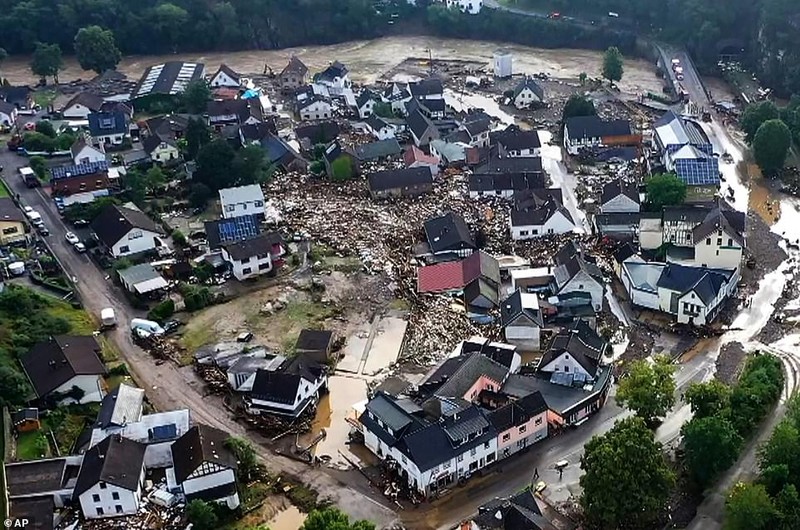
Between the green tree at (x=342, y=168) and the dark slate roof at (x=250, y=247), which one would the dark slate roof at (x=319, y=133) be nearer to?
the green tree at (x=342, y=168)

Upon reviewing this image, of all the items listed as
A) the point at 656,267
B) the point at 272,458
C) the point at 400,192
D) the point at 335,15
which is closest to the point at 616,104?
the point at 400,192

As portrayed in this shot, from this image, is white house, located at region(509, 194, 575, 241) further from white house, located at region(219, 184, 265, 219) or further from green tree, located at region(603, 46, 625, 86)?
green tree, located at region(603, 46, 625, 86)

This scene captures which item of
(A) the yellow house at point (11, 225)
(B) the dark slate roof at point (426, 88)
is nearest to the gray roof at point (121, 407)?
(A) the yellow house at point (11, 225)

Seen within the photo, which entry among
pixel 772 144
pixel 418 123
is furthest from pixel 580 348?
pixel 418 123

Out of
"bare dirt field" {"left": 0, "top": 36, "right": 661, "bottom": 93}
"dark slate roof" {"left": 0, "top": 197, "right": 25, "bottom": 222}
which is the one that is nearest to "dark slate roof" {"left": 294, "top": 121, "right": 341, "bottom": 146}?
"bare dirt field" {"left": 0, "top": 36, "right": 661, "bottom": 93}

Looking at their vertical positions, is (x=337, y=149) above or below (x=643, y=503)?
below

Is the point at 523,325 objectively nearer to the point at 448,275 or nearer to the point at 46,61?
the point at 448,275

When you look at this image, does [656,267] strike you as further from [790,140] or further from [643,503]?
[790,140]
